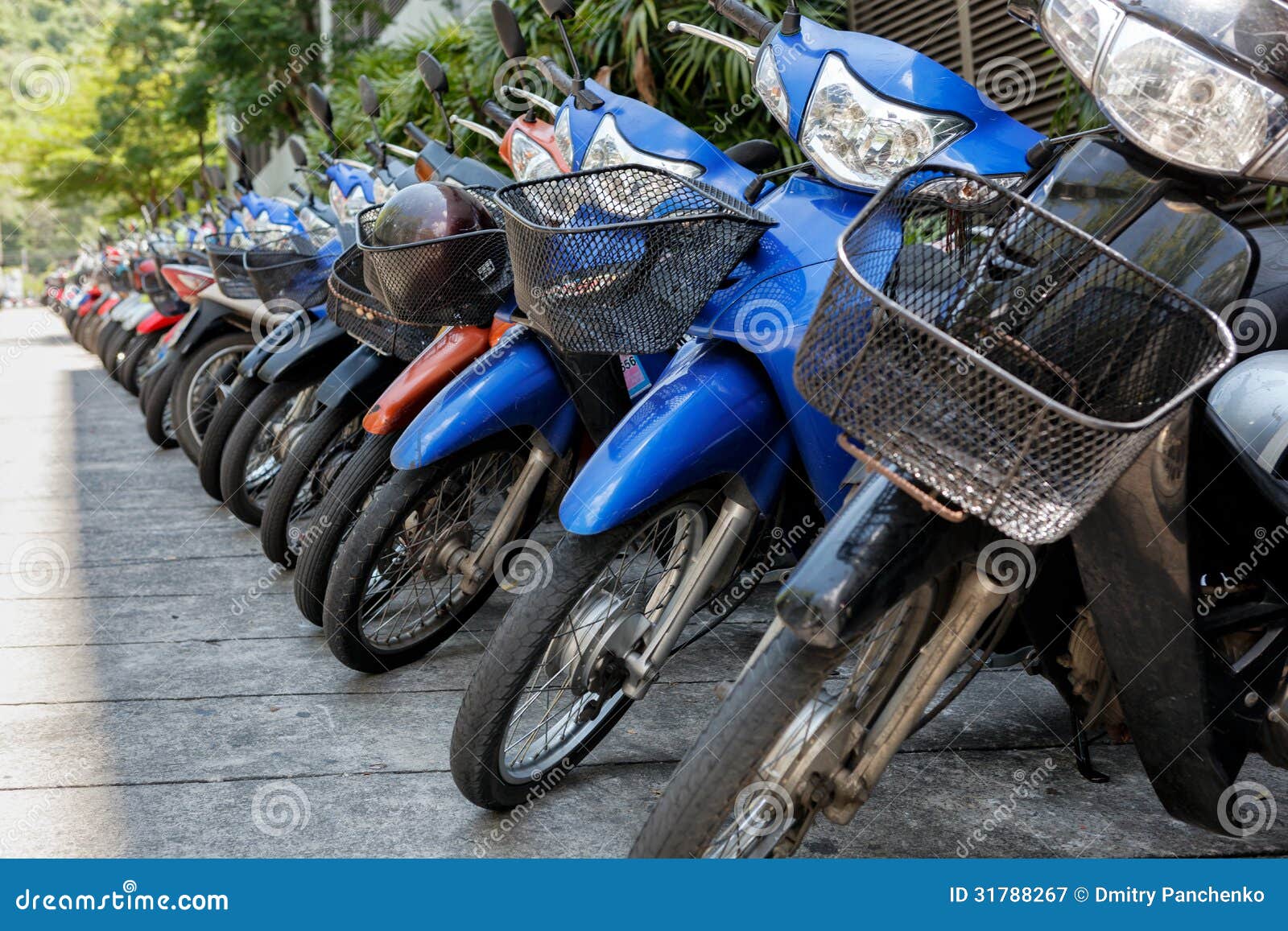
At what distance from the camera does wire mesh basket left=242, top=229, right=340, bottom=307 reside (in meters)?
4.05

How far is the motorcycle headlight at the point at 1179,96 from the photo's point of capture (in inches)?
61.0

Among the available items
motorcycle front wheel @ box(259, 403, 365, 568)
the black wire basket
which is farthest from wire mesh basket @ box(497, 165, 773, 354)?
the black wire basket

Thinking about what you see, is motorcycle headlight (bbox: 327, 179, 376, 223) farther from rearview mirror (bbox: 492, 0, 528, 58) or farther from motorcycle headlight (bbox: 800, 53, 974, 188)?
motorcycle headlight (bbox: 800, 53, 974, 188)

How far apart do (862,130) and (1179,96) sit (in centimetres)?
68

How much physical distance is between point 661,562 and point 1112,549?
3.14 feet

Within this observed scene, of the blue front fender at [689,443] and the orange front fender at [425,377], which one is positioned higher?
the blue front fender at [689,443]

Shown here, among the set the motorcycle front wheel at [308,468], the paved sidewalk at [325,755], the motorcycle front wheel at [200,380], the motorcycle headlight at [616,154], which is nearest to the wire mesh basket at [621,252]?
the motorcycle headlight at [616,154]

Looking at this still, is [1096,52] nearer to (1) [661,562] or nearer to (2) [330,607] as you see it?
(1) [661,562]

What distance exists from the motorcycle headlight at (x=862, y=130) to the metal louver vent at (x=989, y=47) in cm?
321

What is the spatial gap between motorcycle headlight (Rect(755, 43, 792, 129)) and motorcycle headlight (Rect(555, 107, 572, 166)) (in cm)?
49

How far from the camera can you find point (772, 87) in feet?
7.59

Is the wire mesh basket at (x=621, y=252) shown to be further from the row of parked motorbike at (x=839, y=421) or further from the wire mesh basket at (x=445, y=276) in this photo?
the wire mesh basket at (x=445, y=276)
